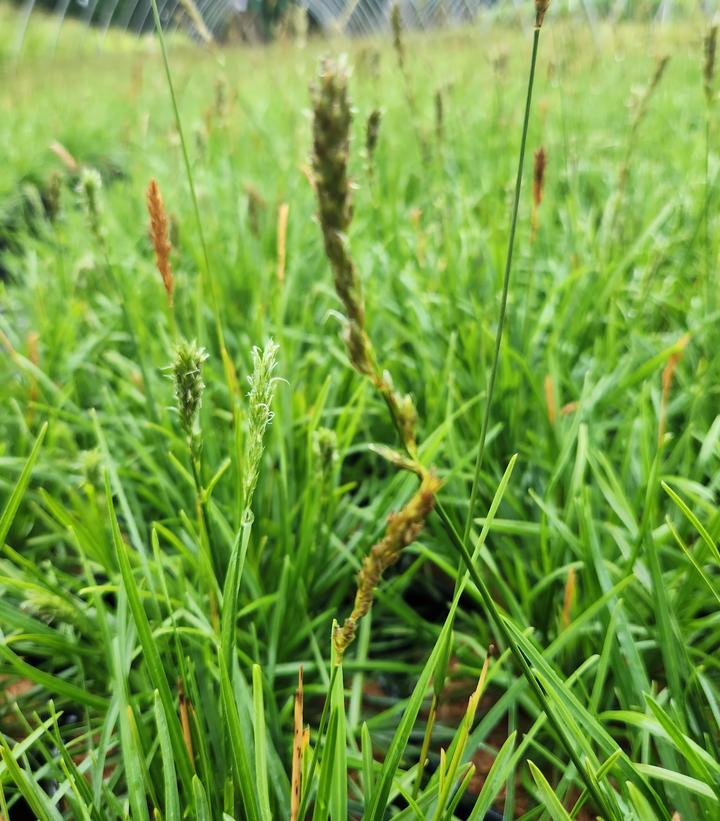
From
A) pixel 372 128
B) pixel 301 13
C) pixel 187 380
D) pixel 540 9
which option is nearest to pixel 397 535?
pixel 187 380

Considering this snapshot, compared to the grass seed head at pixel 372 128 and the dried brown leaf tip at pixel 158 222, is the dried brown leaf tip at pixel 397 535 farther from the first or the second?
the grass seed head at pixel 372 128

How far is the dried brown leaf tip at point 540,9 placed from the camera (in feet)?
→ 1.77

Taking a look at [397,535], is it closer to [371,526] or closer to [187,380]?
[187,380]

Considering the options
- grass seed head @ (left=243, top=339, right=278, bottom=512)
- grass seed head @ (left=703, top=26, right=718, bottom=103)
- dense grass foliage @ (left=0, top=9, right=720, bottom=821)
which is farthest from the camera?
grass seed head @ (left=703, top=26, right=718, bottom=103)

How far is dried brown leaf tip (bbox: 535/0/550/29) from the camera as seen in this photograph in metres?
0.54

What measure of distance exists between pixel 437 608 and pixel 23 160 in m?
5.26

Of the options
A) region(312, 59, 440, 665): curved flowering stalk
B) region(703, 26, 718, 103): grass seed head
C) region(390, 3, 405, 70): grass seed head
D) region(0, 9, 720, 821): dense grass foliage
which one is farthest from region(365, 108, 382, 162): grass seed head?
region(703, 26, 718, 103): grass seed head

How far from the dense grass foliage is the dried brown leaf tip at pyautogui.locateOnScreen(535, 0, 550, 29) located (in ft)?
0.54

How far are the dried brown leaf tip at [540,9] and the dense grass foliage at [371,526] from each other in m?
0.17

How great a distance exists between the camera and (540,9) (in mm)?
547

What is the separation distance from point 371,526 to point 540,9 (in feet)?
2.93

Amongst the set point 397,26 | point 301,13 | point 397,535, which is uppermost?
point 301,13

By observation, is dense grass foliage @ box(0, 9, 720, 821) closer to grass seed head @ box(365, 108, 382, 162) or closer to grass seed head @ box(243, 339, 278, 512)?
grass seed head @ box(243, 339, 278, 512)

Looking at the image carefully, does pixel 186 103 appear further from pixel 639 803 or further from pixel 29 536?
pixel 639 803
